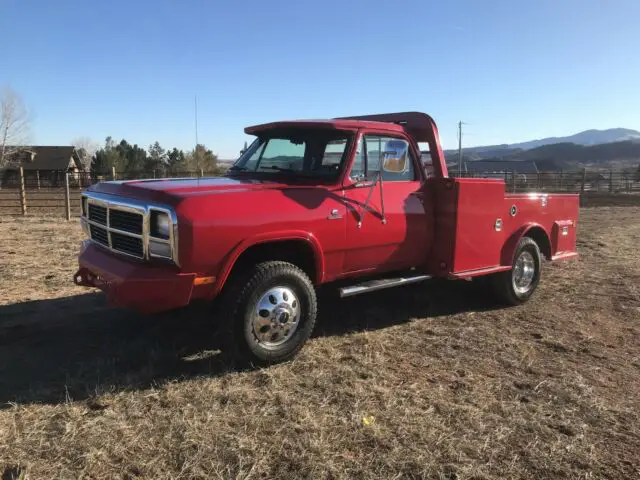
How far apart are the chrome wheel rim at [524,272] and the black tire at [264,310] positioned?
3.21 meters

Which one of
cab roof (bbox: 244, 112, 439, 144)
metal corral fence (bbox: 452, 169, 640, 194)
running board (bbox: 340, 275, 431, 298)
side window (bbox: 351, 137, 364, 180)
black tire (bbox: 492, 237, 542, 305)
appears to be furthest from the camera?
metal corral fence (bbox: 452, 169, 640, 194)

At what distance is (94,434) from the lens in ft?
→ 10.2

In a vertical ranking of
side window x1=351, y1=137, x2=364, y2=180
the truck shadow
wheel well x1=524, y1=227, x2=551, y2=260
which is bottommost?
the truck shadow

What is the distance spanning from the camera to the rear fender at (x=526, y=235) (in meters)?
6.09

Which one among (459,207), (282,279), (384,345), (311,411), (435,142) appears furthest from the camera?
(435,142)

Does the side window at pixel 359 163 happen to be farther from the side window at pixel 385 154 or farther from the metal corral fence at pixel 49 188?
the metal corral fence at pixel 49 188

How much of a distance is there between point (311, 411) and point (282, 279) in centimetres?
111

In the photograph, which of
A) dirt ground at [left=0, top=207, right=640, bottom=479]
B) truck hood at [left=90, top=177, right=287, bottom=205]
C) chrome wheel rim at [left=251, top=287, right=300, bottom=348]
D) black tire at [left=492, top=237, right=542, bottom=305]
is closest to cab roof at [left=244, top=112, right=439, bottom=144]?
truck hood at [left=90, top=177, right=287, bottom=205]

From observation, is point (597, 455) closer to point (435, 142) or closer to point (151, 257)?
point (151, 257)

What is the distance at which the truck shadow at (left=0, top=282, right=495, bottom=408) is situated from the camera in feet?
12.7

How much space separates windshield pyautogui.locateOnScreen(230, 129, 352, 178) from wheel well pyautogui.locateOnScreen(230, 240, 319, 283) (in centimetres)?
75

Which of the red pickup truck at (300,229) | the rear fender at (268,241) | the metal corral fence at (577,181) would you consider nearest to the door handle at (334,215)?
the red pickup truck at (300,229)

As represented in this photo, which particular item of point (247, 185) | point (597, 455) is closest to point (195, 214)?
point (247, 185)

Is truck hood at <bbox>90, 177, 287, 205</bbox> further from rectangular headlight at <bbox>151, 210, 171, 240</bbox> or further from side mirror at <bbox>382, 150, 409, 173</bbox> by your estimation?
side mirror at <bbox>382, 150, 409, 173</bbox>
